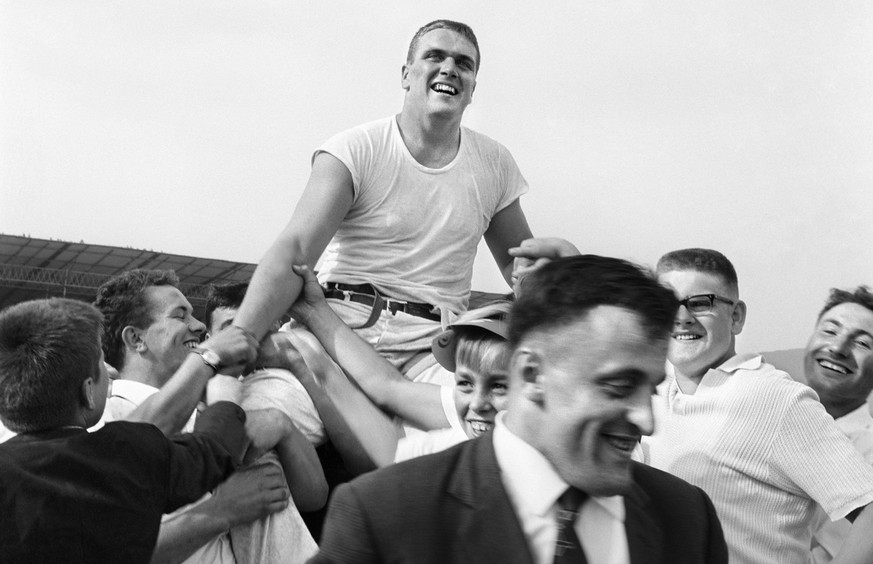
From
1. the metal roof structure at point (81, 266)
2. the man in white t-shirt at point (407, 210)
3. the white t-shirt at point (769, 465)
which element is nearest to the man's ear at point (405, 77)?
the man in white t-shirt at point (407, 210)

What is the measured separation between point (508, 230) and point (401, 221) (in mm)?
655

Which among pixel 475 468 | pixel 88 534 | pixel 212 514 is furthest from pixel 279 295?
pixel 475 468

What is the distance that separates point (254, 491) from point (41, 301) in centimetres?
100

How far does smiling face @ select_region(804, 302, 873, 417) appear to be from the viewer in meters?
4.80

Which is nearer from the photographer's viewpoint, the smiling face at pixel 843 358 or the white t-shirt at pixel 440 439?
the white t-shirt at pixel 440 439

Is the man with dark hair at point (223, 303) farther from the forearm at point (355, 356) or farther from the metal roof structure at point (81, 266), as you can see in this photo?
the metal roof structure at point (81, 266)

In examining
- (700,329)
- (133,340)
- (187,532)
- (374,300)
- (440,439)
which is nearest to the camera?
(440,439)

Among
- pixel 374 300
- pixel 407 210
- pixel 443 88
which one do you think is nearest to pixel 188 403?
pixel 374 300

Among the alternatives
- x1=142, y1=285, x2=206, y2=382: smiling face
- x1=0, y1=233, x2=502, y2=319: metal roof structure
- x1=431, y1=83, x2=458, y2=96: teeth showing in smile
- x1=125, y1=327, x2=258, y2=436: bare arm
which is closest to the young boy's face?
x1=125, y1=327, x2=258, y2=436: bare arm

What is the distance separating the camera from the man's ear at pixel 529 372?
2.19 m

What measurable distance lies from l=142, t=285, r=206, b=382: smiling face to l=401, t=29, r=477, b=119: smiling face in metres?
1.43

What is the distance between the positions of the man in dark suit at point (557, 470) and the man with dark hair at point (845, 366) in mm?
2778

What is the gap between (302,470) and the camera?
4199 mm

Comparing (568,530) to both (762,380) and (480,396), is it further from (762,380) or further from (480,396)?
(762,380)
